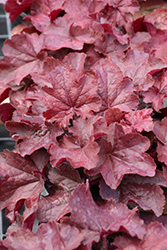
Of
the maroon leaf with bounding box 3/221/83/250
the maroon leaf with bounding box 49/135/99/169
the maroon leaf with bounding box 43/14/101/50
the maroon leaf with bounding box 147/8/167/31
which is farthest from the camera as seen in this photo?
the maroon leaf with bounding box 147/8/167/31

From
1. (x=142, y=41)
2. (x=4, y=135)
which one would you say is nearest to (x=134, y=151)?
(x=142, y=41)

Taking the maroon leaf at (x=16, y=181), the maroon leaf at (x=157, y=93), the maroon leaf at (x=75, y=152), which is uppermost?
the maroon leaf at (x=157, y=93)

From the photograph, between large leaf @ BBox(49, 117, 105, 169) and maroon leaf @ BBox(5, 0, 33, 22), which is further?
maroon leaf @ BBox(5, 0, 33, 22)

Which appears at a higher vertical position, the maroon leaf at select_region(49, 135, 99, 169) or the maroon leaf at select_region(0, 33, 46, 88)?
the maroon leaf at select_region(0, 33, 46, 88)

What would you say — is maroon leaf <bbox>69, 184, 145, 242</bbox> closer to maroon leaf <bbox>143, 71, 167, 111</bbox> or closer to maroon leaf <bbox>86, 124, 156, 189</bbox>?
maroon leaf <bbox>86, 124, 156, 189</bbox>

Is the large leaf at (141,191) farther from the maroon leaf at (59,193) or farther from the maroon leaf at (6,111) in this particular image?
the maroon leaf at (6,111)

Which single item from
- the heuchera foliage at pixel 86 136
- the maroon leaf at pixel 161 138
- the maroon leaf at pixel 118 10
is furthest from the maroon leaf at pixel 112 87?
the maroon leaf at pixel 118 10

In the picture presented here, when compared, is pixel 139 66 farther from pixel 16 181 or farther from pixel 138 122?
pixel 16 181

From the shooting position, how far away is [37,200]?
2.10 feet

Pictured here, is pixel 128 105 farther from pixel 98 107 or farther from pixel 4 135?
pixel 4 135

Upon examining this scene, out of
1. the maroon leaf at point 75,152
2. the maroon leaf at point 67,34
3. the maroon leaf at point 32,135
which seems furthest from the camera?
the maroon leaf at point 67,34

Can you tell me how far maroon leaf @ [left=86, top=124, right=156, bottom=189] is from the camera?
0.61 meters

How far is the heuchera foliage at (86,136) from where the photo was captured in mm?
532

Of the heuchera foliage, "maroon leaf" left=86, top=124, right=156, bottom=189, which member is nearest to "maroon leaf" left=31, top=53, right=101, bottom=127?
the heuchera foliage
